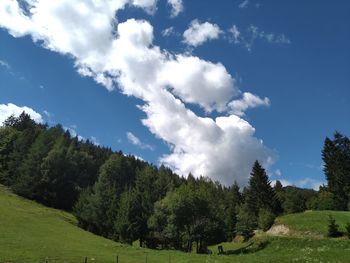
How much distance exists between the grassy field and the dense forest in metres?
13.4

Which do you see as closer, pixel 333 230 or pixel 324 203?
pixel 333 230

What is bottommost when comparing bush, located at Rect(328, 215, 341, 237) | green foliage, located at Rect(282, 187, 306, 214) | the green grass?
bush, located at Rect(328, 215, 341, 237)

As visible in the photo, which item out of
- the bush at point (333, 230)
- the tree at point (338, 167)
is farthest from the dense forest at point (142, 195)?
the bush at point (333, 230)

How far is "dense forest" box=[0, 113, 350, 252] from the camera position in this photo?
8600 cm

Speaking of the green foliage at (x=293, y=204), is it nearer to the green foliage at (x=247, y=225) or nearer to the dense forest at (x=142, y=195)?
the dense forest at (x=142, y=195)

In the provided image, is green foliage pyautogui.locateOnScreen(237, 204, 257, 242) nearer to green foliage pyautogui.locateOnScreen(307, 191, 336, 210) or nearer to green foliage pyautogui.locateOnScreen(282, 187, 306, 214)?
green foliage pyautogui.locateOnScreen(282, 187, 306, 214)

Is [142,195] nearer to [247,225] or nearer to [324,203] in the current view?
[247,225]

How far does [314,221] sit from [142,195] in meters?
47.9

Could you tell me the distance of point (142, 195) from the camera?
107 m

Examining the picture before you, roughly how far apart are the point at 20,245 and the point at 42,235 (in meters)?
13.5

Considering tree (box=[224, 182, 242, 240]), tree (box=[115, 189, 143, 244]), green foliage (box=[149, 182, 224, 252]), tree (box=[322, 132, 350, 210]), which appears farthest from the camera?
tree (box=[224, 182, 242, 240])

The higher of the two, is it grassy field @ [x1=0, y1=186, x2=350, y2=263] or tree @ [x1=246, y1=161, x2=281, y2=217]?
tree @ [x1=246, y1=161, x2=281, y2=217]

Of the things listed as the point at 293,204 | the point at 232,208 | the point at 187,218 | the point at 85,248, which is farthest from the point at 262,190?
the point at 85,248

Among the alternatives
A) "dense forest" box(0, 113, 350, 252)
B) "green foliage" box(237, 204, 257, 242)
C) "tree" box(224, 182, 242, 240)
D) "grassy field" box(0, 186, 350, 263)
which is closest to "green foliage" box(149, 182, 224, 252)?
"dense forest" box(0, 113, 350, 252)
